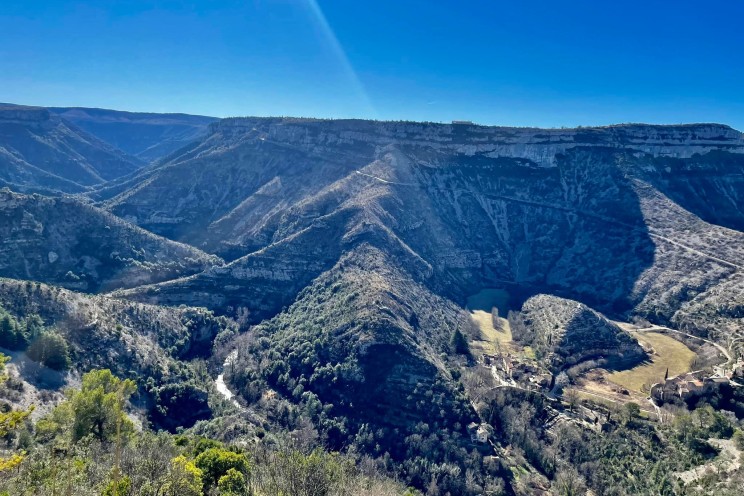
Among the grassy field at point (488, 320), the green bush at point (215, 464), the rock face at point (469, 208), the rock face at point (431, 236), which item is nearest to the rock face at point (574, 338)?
the rock face at point (431, 236)

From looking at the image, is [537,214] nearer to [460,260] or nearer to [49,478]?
[460,260]

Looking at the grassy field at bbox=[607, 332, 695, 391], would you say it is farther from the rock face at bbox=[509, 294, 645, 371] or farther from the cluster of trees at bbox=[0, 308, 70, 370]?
the cluster of trees at bbox=[0, 308, 70, 370]

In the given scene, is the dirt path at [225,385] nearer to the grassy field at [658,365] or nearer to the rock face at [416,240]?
the rock face at [416,240]

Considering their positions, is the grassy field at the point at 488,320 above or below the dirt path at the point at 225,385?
above

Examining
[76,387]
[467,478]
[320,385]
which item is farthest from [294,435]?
[76,387]

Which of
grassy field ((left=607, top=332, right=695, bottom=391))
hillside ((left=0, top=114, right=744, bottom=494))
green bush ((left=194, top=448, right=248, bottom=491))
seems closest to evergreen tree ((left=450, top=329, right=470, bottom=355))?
hillside ((left=0, top=114, right=744, bottom=494))

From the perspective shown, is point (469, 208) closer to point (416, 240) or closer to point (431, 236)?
point (431, 236)

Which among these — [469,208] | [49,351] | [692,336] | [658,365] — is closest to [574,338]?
[658,365]
